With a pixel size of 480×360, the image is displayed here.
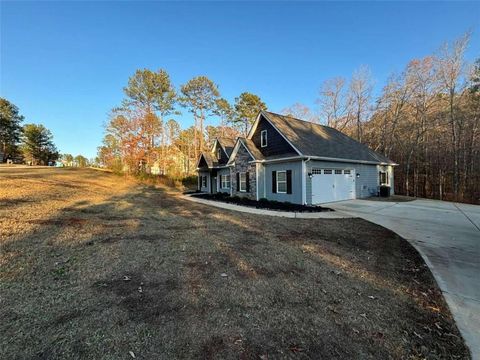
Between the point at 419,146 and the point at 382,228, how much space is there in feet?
60.0

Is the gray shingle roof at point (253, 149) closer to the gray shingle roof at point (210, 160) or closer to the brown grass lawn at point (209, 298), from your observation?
the gray shingle roof at point (210, 160)

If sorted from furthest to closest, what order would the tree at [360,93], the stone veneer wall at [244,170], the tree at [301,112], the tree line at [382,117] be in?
the tree at [301,112]
the tree at [360,93]
the tree line at [382,117]
the stone veneer wall at [244,170]

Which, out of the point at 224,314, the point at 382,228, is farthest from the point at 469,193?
the point at 224,314

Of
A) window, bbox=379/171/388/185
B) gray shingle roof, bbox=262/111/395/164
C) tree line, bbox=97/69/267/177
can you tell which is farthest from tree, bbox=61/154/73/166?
window, bbox=379/171/388/185

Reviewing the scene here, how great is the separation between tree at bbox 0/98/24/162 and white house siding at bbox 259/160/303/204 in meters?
45.0

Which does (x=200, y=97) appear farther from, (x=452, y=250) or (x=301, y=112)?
(x=452, y=250)

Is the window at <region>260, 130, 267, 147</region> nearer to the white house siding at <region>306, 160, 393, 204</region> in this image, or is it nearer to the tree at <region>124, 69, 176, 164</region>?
the white house siding at <region>306, 160, 393, 204</region>

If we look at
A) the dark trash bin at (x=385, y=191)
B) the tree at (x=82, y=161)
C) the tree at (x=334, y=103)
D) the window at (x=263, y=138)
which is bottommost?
the dark trash bin at (x=385, y=191)

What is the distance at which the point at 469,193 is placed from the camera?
17156mm

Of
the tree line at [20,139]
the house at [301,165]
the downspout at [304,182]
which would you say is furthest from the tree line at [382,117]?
the tree line at [20,139]

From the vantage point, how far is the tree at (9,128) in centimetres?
3584

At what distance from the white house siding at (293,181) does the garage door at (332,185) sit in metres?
0.97

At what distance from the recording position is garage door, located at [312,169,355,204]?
12.5 meters

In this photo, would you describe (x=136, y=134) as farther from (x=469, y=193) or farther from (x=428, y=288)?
(x=469, y=193)
